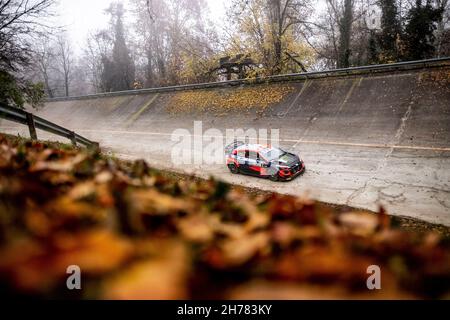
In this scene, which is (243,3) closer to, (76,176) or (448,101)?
(448,101)

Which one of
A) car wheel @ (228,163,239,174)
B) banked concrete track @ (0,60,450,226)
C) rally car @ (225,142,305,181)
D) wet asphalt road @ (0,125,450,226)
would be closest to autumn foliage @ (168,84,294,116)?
banked concrete track @ (0,60,450,226)

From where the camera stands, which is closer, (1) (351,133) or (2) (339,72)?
(1) (351,133)

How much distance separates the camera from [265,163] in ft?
39.3

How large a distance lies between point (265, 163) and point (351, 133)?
5715 millimetres

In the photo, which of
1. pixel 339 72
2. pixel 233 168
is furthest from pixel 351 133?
pixel 233 168

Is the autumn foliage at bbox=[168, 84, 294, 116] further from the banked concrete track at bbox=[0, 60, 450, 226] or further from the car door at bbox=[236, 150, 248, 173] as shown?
the car door at bbox=[236, 150, 248, 173]

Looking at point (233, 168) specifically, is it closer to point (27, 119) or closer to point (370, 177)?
point (370, 177)

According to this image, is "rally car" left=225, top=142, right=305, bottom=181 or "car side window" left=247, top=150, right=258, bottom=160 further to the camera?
"car side window" left=247, top=150, right=258, bottom=160

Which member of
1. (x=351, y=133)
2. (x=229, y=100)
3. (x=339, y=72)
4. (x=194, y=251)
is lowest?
(x=194, y=251)

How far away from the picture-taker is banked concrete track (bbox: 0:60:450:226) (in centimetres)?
997

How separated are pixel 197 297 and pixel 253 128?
17716 millimetres

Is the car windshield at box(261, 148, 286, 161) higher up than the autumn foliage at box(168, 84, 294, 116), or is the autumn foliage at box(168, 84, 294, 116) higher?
the autumn foliage at box(168, 84, 294, 116)

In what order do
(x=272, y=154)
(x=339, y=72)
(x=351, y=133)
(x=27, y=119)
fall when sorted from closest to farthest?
1. (x=27, y=119)
2. (x=272, y=154)
3. (x=351, y=133)
4. (x=339, y=72)
